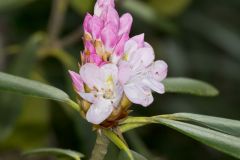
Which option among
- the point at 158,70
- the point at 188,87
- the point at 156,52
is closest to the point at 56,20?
the point at 156,52

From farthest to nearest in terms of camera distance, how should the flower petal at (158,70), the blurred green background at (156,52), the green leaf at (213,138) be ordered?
the blurred green background at (156,52), the flower petal at (158,70), the green leaf at (213,138)

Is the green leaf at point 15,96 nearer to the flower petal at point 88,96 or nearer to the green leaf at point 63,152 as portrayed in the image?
the green leaf at point 63,152

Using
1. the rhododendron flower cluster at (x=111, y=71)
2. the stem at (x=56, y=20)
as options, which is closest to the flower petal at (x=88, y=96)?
the rhododendron flower cluster at (x=111, y=71)

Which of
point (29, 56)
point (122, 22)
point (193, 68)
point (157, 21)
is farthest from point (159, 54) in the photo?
point (122, 22)

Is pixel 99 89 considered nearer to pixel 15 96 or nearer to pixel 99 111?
pixel 99 111

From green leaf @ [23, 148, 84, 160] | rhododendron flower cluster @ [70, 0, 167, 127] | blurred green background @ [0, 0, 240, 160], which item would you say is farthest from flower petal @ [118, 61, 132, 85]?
blurred green background @ [0, 0, 240, 160]

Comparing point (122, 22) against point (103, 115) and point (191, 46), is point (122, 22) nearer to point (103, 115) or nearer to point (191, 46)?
point (103, 115)
